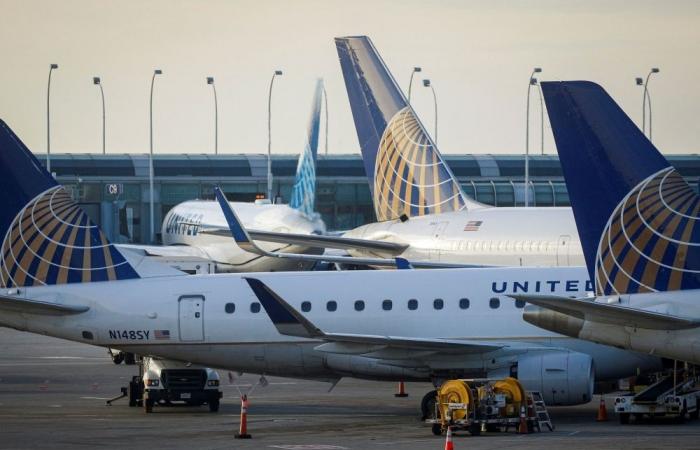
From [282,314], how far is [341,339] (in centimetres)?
129

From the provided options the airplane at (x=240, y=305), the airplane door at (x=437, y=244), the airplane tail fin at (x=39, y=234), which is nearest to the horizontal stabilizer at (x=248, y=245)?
the airplane door at (x=437, y=244)

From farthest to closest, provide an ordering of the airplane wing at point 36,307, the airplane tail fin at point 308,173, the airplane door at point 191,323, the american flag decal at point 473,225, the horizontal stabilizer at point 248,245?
the airplane tail fin at point 308,173 < the american flag decal at point 473,225 < the horizontal stabilizer at point 248,245 < the airplane door at point 191,323 < the airplane wing at point 36,307

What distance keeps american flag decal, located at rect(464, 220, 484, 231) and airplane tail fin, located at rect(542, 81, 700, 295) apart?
24.4 meters

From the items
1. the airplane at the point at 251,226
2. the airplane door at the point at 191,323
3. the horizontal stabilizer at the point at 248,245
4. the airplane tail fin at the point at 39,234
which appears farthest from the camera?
the airplane at the point at 251,226

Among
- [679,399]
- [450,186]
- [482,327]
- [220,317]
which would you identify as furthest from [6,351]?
[679,399]

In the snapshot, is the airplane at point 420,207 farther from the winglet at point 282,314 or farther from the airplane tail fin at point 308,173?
the airplane tail fin at point 308,173

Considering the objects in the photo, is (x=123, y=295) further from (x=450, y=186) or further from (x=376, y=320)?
(x=450, y=186)

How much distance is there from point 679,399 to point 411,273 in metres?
6.71

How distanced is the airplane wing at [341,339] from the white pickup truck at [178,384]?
15.4ft

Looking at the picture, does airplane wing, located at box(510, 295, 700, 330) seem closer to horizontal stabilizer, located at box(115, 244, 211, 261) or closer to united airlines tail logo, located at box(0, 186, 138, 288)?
united airlines tail logo, located at box(0, 186, 138, 288)

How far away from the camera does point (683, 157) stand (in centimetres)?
12069

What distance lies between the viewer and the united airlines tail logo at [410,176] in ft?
173

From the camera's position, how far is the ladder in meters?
30.7

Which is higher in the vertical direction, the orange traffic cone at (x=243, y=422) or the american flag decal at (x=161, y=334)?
the american flag decal at (x=161, y=334)
